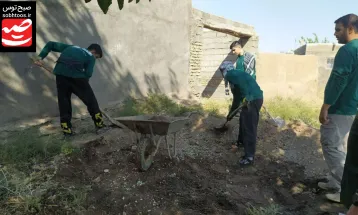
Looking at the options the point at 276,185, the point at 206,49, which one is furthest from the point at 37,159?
the point at 206,49

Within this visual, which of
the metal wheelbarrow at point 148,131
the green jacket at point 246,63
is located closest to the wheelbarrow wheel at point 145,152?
the metal wheelbarrow at point 148,131

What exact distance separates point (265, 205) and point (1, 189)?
8.82 feet

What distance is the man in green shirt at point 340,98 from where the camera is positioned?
312cm

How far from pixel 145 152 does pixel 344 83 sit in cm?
241

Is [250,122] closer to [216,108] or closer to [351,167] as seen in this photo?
[216,108]

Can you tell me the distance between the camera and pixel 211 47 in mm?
10344

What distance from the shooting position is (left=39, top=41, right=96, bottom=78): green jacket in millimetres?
4355

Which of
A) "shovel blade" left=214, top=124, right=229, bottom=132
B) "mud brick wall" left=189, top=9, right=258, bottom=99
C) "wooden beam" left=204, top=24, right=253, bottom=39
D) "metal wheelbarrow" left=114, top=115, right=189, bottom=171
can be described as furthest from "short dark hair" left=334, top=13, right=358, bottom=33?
"wooden beam" left=204, top=24, right=253, bottom=39

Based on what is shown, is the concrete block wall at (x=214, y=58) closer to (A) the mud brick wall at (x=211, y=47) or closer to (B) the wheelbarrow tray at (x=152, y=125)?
(A) the mud brick wall at (x=211, y=47)

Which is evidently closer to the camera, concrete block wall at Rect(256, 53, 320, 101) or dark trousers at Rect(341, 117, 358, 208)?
dark trousers at Rect(341, 117, 358, 208)

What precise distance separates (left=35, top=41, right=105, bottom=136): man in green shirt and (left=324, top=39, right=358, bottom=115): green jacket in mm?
3151

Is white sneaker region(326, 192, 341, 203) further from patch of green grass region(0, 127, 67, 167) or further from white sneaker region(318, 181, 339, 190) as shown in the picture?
patch of green grass region(0, 127, 67, 167)

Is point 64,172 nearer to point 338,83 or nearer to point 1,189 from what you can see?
point 1,189

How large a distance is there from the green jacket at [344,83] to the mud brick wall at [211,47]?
5842mm
